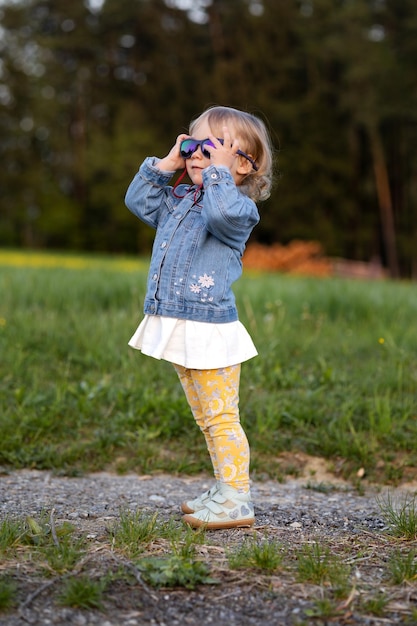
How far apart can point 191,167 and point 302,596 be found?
5.50 ft

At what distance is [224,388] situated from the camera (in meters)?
3.03

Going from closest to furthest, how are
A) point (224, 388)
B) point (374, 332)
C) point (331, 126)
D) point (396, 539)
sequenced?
point (396, 539) < point (224, 388) < point (374, 332) < point (331, 126)

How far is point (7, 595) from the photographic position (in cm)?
221

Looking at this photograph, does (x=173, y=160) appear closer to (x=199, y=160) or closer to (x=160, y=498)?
(x=199, y=160)

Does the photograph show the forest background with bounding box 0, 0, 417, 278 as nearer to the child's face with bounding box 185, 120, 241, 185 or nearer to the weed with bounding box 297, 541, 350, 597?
the child's face with bounding box 185, 120, 241, 185

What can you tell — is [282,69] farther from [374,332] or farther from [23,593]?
[23,593]

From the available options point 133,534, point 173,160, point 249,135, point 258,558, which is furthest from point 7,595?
point 249,135

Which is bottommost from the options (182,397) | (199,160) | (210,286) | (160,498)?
(160,498)

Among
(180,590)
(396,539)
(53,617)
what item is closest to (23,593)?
(53,617)

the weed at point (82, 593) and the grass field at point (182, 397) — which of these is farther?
the grass field at point (182, 397)

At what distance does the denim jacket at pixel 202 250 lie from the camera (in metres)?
2.92

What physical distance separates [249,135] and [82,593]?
5.99ft

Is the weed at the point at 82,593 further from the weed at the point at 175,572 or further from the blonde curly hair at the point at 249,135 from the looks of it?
the blonde curly hair at the point at 249,135

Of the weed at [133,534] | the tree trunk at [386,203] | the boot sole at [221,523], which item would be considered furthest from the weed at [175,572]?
the tree trunk at [386,203]
